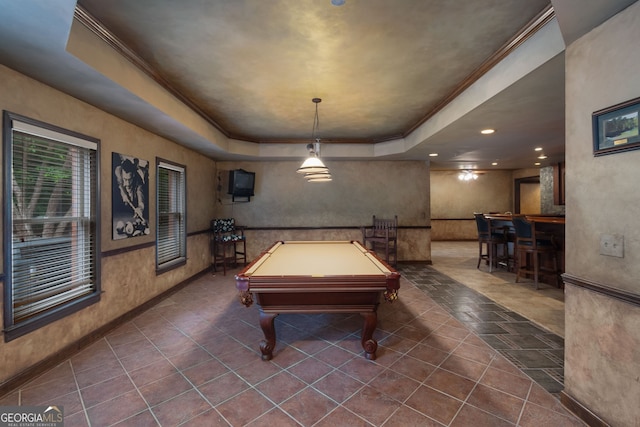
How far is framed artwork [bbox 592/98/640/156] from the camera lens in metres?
1.49

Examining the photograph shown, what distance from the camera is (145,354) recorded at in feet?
8.61

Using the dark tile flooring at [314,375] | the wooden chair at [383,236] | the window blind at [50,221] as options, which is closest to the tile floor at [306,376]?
the dark tile flooring at [314,375]

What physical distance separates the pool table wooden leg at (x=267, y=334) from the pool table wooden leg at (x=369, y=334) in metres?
0.83

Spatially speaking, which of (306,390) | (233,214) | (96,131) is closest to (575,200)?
(306,390)

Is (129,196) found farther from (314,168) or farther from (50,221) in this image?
(314,168)

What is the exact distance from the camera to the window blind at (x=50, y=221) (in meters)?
2.26

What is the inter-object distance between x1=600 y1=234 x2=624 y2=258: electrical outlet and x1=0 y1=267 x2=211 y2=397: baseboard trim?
4.28 metres

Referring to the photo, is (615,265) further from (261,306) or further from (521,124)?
(521,124)

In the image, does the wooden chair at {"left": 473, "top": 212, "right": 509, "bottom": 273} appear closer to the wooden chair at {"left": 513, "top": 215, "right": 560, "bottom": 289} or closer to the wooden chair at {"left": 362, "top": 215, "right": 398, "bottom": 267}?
the wooden chair at {"left": 513, "top": 215, "right": 560, "bottom": 289}

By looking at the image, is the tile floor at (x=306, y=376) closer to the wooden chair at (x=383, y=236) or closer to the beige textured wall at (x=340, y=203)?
the wooden chair at (x=383, y=236)

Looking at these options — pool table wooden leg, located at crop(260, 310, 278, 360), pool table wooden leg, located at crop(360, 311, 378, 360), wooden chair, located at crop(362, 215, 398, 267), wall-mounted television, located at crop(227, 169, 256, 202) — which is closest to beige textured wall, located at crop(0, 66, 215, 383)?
wall-mounted television, located at crop(227, 169, 256, 202)

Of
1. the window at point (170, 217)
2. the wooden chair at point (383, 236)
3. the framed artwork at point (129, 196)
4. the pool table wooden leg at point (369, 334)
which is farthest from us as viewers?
the wooden chair at point (383, 236)

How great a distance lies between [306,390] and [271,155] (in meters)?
4.89

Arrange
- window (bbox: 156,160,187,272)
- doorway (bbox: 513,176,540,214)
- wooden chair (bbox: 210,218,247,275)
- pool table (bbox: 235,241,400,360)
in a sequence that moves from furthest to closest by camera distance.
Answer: doorway (bbox: 513,176,540,214) < wooden chair (bbox: 210,218,247,275) < window (bbox: 156,160,187,272) < pool table (bbox: 235,241,400,360)
